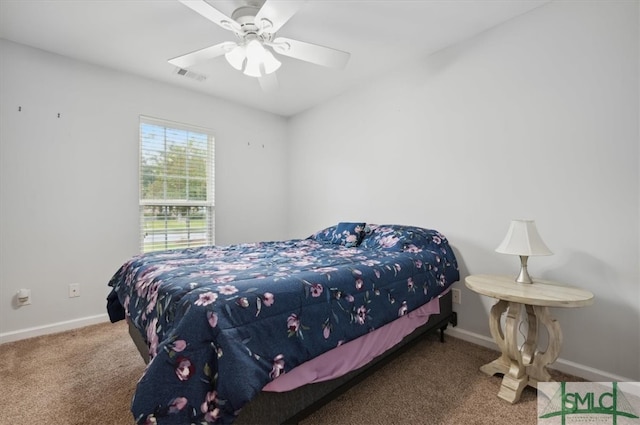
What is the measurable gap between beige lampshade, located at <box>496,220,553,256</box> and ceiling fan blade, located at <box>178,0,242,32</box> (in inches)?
85.7

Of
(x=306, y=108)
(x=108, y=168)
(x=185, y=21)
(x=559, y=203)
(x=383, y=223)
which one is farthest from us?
(x=306, y=108)

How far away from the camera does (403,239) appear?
244cm

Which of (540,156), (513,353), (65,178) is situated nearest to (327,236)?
(513,353)

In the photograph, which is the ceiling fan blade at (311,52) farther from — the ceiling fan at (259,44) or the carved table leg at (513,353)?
the carved table leg at (513,353)

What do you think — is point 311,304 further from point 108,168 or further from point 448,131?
point 108,168

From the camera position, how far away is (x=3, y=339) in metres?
2.37

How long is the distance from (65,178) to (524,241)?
Answer: 377 centimetres

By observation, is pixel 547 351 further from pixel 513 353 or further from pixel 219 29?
pixel 219 29

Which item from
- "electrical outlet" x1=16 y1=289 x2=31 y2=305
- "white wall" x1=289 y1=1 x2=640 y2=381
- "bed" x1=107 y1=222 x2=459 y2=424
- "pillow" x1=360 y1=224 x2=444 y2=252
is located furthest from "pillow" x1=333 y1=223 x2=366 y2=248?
"electrical outlet" x1=16 y1=289 x2=31 y2=305

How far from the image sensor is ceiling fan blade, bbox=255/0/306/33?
61.1 inches

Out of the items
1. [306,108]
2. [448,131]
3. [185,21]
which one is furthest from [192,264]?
[306,108]

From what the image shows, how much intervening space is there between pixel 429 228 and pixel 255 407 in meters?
2.14

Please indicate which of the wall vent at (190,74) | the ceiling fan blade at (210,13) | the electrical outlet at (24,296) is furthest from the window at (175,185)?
the ceiling fan blade at (210,13)

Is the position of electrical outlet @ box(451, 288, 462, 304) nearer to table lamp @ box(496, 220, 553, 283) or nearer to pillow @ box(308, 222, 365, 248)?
table lamp @ box(496, 220, 553, 283)
